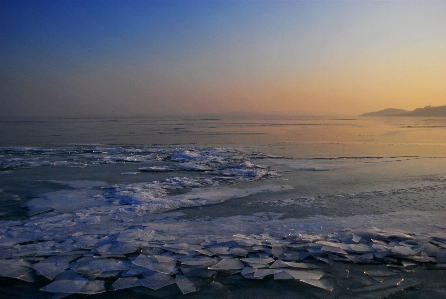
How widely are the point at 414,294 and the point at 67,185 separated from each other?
21.6ft

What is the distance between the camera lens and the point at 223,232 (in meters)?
4.44

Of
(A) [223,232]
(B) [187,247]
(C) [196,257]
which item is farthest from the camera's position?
(A) [223,232]

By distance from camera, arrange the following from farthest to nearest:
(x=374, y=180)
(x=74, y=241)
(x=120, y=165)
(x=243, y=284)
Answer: (x=120, y=165), (x=374, y=180), (x=74, y=241), (x=243, y=284)

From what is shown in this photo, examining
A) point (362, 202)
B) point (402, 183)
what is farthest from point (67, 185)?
point (402, 183)

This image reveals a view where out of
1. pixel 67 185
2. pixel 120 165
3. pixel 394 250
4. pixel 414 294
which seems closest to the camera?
pixel 414 294

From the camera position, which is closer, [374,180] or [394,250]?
[394,250]

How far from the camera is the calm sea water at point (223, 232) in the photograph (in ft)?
10.0

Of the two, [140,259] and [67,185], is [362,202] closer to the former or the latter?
[140,259]

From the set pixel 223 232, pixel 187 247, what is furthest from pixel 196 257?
pixel 223 232

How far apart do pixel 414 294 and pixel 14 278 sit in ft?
11.7

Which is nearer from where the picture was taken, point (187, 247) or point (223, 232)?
point (187, 247)

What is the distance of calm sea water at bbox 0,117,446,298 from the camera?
3.05 meters

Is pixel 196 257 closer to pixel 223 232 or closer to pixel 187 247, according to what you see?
pixel 187 247

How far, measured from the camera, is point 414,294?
9.37ft
